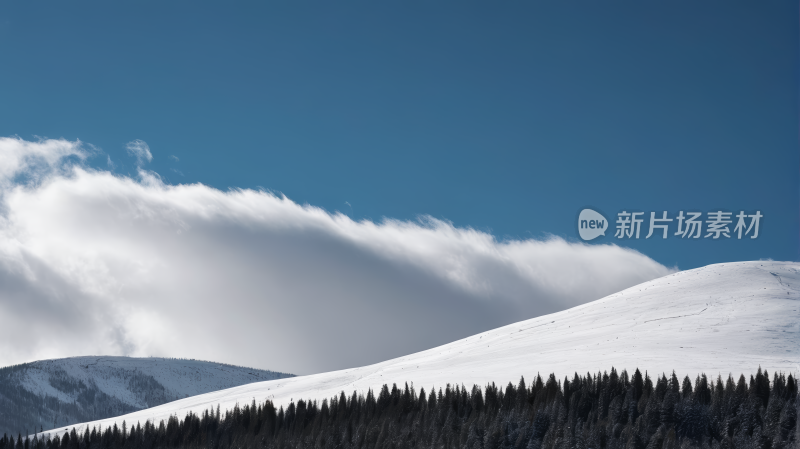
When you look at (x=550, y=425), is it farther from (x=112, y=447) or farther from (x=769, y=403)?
(x=112, y=447)

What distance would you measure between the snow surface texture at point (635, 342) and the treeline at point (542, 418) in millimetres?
5029

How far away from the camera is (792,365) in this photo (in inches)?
2616

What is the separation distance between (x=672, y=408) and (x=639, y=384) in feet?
17.4

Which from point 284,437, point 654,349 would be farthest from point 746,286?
point 284,437

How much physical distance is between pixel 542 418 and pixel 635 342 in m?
24.7

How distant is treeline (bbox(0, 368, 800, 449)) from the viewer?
57.7 m

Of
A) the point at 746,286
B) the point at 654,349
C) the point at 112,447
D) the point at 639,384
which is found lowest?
the point at 112,447

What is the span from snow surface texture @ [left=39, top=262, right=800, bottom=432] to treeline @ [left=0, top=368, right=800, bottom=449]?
5.03m

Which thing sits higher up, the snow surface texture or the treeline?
the snow surface texture

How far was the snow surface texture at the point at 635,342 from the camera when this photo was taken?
74938 mm

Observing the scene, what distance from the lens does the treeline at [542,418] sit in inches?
2272

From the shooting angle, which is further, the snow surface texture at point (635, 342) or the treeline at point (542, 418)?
the snow surface texture at point (635, 342)

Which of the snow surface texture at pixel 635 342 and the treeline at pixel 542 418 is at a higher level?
the snow surface texture at pixel 635 342

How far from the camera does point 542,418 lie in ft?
216
